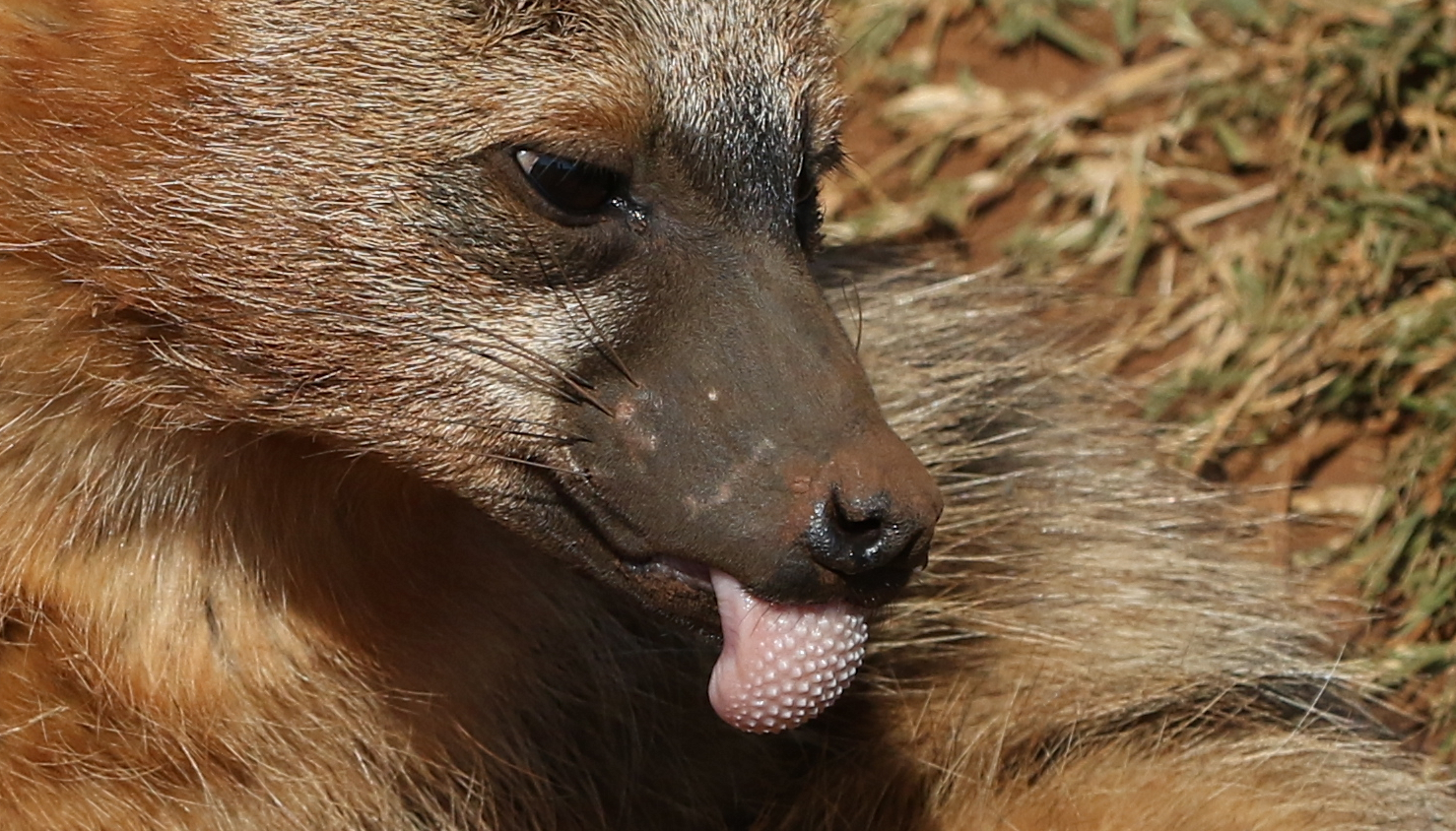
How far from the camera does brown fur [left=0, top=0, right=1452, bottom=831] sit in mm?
2557

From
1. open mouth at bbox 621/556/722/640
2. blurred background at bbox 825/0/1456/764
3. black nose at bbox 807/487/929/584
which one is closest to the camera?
black nose at bbox 807/487/929/584

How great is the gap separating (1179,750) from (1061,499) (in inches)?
21.9

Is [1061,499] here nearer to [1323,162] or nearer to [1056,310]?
[1056,310]

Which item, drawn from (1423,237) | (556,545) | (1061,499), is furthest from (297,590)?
(1423,237)

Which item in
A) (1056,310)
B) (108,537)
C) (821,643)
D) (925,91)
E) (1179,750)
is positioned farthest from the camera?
(925,91)

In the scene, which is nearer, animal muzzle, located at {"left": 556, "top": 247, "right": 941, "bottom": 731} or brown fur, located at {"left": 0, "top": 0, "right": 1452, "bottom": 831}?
animal muzzle, located at {"left": 556, "top": 247, "right": 941, "bottom": 731}

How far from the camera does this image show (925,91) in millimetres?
5078

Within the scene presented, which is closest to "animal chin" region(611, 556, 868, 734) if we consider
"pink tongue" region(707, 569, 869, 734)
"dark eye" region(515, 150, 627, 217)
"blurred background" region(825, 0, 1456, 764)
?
"pink tongue" region(707, 569, 869, 734)

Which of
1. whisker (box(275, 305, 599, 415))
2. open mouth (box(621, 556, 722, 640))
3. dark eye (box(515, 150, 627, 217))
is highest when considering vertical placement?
dark eye (box(515, 150, 627, 217))

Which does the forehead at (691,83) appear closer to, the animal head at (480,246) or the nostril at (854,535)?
the animal head at (480,246)

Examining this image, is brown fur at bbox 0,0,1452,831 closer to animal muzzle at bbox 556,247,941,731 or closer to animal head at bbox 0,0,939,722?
animal head at bbox 0,0,939,722

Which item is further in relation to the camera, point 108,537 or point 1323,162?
point 1323,162

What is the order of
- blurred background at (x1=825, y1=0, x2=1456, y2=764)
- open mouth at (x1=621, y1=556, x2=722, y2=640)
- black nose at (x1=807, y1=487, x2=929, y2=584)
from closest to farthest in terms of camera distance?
black nose at (x1=807, y1=487, x2=929, y2=584) < open mouth at (x1=621, y1=556, x2=722, y2=640) < blurred background at (x1=825, y1=0, x2=1456, y2=764)

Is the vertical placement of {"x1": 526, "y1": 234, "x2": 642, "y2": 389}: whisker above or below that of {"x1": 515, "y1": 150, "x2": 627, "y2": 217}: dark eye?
below
